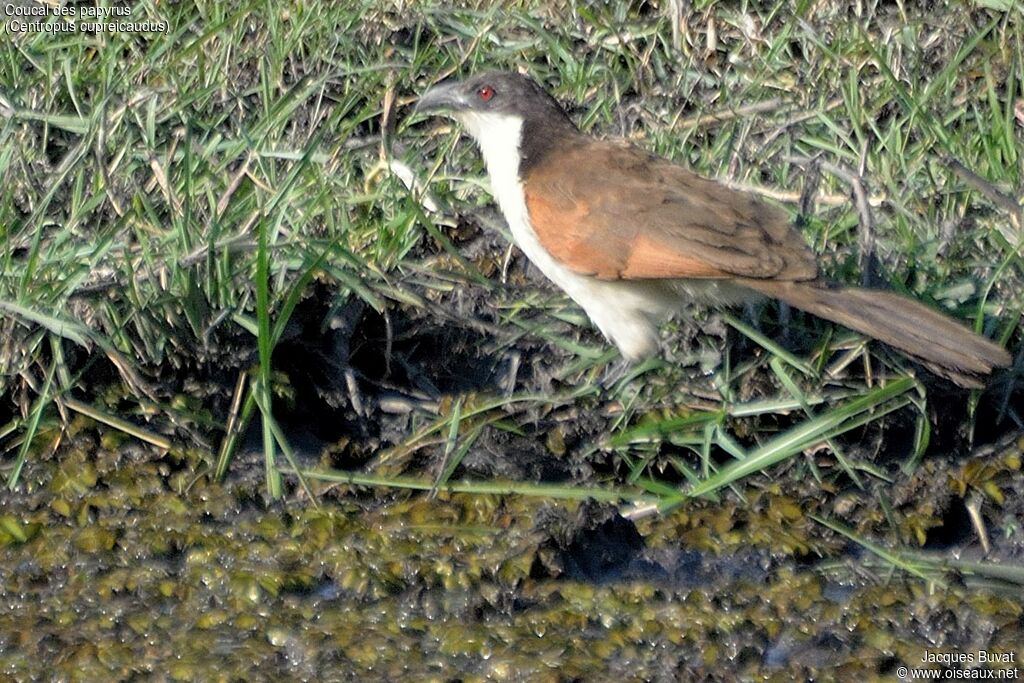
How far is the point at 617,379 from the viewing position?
3.77 metres

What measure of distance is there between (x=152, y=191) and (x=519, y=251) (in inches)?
42.9

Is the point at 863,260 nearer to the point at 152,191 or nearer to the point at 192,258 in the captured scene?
the point at 192,258

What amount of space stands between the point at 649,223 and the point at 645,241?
51 mm

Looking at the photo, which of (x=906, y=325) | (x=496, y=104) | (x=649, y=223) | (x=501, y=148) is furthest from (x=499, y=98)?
(x=906, y=325)

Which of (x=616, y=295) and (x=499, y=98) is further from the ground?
(x=499, y=98)

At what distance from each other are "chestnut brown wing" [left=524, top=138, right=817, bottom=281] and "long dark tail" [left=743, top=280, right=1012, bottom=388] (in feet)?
0.17

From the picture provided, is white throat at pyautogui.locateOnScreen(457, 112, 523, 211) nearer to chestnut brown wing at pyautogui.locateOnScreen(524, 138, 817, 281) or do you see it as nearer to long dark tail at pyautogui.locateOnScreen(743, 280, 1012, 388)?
chestnut brown wing at pyautogui.locateOnScreen(524, 138, 817, 281)

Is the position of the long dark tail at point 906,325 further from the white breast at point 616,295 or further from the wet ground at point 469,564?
the wet ground at point 469,564

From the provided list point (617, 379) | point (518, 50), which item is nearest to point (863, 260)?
point (617, 379)

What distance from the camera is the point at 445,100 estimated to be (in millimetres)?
4164

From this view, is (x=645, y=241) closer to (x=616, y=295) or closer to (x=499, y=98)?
(x=616, y=295)

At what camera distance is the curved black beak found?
4.14 metres

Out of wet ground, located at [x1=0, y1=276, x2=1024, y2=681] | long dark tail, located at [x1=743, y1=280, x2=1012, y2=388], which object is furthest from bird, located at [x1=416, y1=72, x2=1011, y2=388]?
wet ground, located at [x1=0, y1=276, x2=1024, y2=681]

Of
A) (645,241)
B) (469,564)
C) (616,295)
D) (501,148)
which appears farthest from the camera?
(501,148)
